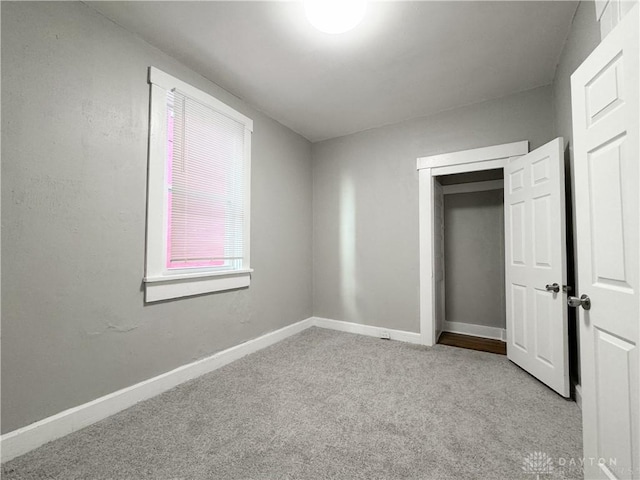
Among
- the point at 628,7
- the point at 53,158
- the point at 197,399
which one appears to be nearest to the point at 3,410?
the point at 197,399

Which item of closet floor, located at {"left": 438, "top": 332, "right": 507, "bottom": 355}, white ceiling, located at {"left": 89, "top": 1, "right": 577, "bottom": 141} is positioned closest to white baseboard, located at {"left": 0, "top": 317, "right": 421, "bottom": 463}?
closet floor, located at {"left": 438, "top": 332, "right": 507, "bottom": 355}

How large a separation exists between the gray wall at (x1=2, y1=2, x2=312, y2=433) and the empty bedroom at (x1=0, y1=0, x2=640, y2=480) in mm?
13

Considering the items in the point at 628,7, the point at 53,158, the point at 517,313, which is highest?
the point at 628,7

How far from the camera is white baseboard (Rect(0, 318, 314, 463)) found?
1.48 meters

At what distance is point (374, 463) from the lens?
4.66ft

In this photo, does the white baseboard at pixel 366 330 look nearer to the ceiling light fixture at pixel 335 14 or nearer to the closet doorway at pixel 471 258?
the closet doorway at pixel 471 258

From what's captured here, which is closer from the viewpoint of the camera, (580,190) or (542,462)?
(580,190)

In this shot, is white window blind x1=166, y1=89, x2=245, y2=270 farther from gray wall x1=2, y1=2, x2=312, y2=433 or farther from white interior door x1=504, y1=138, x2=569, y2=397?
white interior door x1=504, y1=138, x2=569, y2=397

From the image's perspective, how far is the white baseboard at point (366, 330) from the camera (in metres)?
3.30

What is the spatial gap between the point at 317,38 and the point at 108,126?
163 cm

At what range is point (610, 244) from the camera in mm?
1120

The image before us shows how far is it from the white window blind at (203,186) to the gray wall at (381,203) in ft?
4.60

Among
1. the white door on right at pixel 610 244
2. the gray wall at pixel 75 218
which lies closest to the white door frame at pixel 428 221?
the white door on right at pixel 610 244

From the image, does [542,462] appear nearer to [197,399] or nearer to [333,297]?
[197,399]
